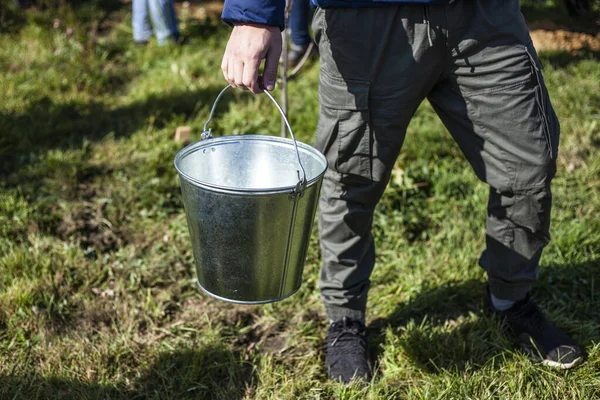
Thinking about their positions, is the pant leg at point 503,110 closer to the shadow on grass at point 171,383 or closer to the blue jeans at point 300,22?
the shadow on grass at point 171,383

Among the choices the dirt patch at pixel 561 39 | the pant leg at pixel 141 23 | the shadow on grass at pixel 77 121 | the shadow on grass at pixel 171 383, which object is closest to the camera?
the shadow on grass at pixel 171 383

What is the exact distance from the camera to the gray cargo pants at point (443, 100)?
181 cm

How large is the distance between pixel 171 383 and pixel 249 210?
0.86 metres

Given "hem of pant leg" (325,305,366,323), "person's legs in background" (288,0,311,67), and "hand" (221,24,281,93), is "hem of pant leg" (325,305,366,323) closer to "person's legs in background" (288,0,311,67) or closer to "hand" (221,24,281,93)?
"hand" (221,24,281,93)

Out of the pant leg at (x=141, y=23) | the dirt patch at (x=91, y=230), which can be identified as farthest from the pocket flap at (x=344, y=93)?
the pant leg at (x=141, y=23)

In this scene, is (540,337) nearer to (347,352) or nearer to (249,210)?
(347,352)

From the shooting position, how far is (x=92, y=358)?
7.53ft

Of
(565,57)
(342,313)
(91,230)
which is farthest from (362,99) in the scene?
(565,57)

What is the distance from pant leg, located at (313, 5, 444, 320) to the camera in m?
1.81

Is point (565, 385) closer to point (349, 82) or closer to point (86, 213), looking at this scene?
point (349, 82)

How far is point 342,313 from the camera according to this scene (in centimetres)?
234

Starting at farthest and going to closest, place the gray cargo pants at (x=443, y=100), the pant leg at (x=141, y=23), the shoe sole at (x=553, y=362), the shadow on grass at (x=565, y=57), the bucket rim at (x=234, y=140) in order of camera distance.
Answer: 1. the pant leg at (x=141, y=23)
2. the shadow on grass at (x=565, y=57)
3. the shoe sole at (x=553, y=362)
4. the gray cargo pants at (x=443, y=100)
5. the bucket rim at (x=234, y=140)

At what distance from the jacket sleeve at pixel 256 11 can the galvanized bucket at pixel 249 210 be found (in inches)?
7.8

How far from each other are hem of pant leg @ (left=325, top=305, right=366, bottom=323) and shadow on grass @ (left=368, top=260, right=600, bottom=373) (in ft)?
Answer: 0.56
